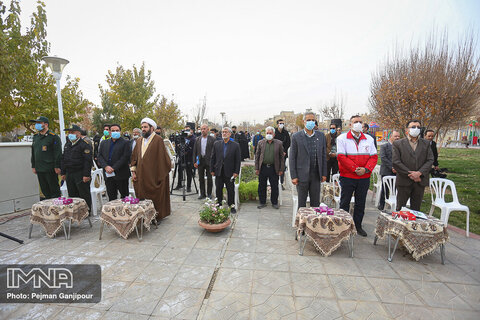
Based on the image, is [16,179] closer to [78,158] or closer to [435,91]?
[78,158]

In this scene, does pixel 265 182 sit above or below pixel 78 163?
below

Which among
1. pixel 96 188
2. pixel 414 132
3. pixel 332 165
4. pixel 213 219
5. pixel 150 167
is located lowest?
pixel 213 219

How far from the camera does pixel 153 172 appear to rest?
4707mm


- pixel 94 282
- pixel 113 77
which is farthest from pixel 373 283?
pixel 113 77

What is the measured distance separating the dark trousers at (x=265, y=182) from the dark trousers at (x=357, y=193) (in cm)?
175

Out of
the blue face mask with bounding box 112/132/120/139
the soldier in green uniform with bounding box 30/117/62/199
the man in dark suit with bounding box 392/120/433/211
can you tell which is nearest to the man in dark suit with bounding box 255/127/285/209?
the man in dark suit with bounding box 392/120/433/211

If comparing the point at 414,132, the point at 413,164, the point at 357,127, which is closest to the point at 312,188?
the point at 357,127

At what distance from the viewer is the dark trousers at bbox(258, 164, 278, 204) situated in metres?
5.71

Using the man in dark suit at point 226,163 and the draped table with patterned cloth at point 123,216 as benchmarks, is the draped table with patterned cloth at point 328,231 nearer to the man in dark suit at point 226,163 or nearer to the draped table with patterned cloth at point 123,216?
the man in dark suit at point 226,163

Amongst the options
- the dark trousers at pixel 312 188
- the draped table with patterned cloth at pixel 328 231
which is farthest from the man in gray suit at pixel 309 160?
the draped table with patterned cloth at pixel 328 231

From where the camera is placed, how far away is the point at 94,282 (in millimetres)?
2807

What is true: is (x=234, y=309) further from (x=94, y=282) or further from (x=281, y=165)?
(x=281, y=165)

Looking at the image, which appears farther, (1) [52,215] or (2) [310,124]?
(2) [310,124]

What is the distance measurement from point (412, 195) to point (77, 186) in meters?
6.84
